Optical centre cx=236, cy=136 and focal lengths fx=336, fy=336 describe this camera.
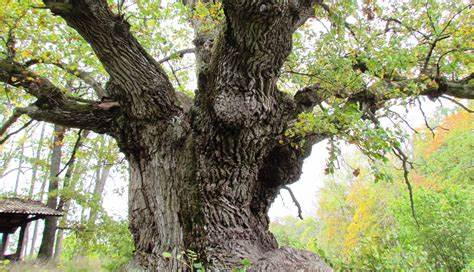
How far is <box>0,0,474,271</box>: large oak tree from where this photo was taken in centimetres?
352

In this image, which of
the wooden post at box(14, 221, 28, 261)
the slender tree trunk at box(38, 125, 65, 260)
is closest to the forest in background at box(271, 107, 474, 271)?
the slender tree trunk at box(38, 125, 65, 260)

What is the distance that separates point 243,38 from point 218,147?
127cm

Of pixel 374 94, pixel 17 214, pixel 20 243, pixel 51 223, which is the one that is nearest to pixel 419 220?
pixel 374 94

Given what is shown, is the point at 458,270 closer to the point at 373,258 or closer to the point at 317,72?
the point at 373,258

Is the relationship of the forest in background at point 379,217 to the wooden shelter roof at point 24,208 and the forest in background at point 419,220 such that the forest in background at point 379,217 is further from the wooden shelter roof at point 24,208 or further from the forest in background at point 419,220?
the wooden shelter roof at point 24,208

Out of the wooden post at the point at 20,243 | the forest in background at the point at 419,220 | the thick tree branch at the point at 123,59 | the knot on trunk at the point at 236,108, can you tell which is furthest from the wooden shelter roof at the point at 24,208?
the knot on trunk at the point at 236,108

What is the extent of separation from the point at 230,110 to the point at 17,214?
12.2 meters

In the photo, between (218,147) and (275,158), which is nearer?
(218,147)

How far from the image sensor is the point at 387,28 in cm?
546

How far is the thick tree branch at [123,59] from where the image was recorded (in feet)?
11.9

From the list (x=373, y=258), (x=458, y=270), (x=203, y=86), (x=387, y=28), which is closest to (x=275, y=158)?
(x=203, y=86)

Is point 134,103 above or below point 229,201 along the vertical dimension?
above

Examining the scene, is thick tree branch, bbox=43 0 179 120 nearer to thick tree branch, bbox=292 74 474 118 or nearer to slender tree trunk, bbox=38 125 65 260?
thick tree branch, bbox=292 74 474 118

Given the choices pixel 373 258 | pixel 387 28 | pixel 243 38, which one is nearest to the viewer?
pixel 243 38
